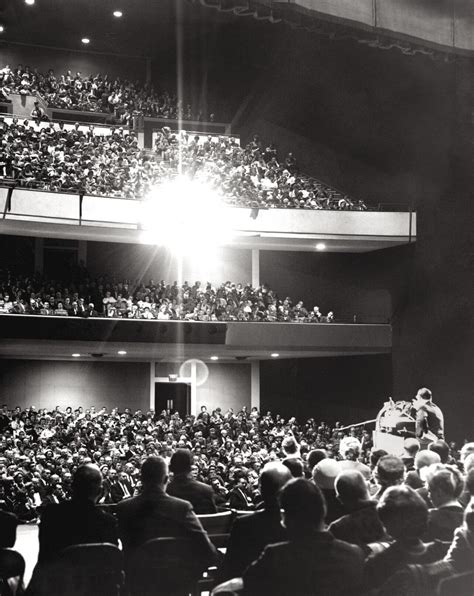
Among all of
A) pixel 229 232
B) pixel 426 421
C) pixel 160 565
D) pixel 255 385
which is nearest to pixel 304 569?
pixel 160 565

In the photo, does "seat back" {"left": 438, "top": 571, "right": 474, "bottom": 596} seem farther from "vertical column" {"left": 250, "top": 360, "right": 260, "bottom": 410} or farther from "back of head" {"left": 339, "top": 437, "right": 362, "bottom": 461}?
"vertical column" {"left": 250, "top": 360, "right": 260, "bottom": 410}

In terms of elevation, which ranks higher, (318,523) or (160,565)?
(318,523)

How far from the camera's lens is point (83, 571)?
4062 millimetres

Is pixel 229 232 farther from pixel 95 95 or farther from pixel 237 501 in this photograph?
pixel 237 501

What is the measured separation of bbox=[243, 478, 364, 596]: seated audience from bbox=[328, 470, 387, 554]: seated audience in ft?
2.35

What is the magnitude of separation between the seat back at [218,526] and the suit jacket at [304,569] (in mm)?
2007

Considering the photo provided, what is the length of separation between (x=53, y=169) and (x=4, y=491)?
40.2 ft

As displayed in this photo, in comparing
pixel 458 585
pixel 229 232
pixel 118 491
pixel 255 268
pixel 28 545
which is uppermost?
pixel 229 232

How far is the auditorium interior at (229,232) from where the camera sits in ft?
68.5

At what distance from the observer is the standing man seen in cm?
1205

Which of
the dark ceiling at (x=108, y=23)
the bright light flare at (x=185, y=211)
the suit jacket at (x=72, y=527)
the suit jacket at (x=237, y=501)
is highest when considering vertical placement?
the dark ceiling at (x=108, y=23)

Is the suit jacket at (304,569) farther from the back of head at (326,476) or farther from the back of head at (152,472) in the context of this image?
the back of head at (326,476)

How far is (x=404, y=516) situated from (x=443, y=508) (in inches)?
29.5

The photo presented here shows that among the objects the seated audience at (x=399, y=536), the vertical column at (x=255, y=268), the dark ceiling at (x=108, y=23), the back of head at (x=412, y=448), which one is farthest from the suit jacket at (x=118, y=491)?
the dark ceiling at (x=108, y=23)
